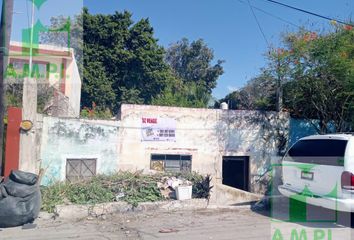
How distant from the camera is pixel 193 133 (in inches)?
443

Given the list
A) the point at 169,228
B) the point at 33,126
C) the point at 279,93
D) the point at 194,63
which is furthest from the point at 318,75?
the point at 194,63

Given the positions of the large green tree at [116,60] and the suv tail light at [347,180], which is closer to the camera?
the suv tail light at [347,180]

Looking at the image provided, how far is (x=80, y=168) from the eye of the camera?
399 inches

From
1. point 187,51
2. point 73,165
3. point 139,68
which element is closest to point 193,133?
point 73,165

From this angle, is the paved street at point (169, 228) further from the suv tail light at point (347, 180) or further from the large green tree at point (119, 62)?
the large green tree at point (119, 62)

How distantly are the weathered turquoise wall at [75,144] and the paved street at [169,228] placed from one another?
9.93 feet

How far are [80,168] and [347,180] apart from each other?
7255 mm

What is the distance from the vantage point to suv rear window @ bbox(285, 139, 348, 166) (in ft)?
20.4

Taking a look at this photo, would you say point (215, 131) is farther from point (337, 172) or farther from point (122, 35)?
point (122, 35)

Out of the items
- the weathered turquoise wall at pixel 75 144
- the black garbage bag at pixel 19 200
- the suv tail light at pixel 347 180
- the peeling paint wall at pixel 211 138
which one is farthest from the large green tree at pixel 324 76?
the black garbage bag at pixel 19 200

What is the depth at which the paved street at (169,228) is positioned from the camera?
5.89 meters

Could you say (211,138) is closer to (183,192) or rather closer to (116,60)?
(183,192)

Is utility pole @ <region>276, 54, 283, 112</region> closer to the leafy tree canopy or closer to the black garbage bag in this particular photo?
the leafy tree canopy

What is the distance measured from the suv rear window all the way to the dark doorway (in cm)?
441
